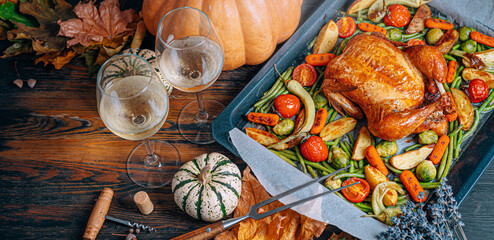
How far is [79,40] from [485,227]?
317 cm

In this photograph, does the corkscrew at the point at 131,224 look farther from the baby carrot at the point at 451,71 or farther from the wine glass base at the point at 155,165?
the baby carrot at the point at 451,71

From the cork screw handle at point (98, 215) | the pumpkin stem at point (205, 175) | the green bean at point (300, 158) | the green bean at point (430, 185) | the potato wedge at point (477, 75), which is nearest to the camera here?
the pumpkin stem at point (205, 175)

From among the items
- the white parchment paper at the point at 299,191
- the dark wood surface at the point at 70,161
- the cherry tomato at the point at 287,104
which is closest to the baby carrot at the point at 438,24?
the dark wood surface at the point at 70,161

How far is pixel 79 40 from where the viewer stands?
2.88m

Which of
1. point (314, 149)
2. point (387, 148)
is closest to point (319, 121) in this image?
point (314, 149)

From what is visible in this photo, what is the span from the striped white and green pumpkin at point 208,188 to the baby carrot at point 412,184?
1.05 meters

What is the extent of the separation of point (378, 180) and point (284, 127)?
2.28 ft

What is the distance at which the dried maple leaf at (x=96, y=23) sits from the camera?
2869 mm

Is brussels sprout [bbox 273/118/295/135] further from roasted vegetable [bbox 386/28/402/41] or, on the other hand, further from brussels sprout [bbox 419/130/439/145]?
roasted vegetable [bbox 386/28/402/41]

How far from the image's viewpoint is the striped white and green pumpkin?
7.59 ft

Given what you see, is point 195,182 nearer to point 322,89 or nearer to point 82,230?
point 82,230

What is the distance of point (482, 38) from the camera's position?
3025 mm

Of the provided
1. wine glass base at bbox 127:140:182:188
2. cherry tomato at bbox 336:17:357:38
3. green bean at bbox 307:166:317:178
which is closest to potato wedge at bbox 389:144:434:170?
green bean at bbox 307:166:317:178

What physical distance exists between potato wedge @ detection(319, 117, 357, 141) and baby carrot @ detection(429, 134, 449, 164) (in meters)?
0.55
